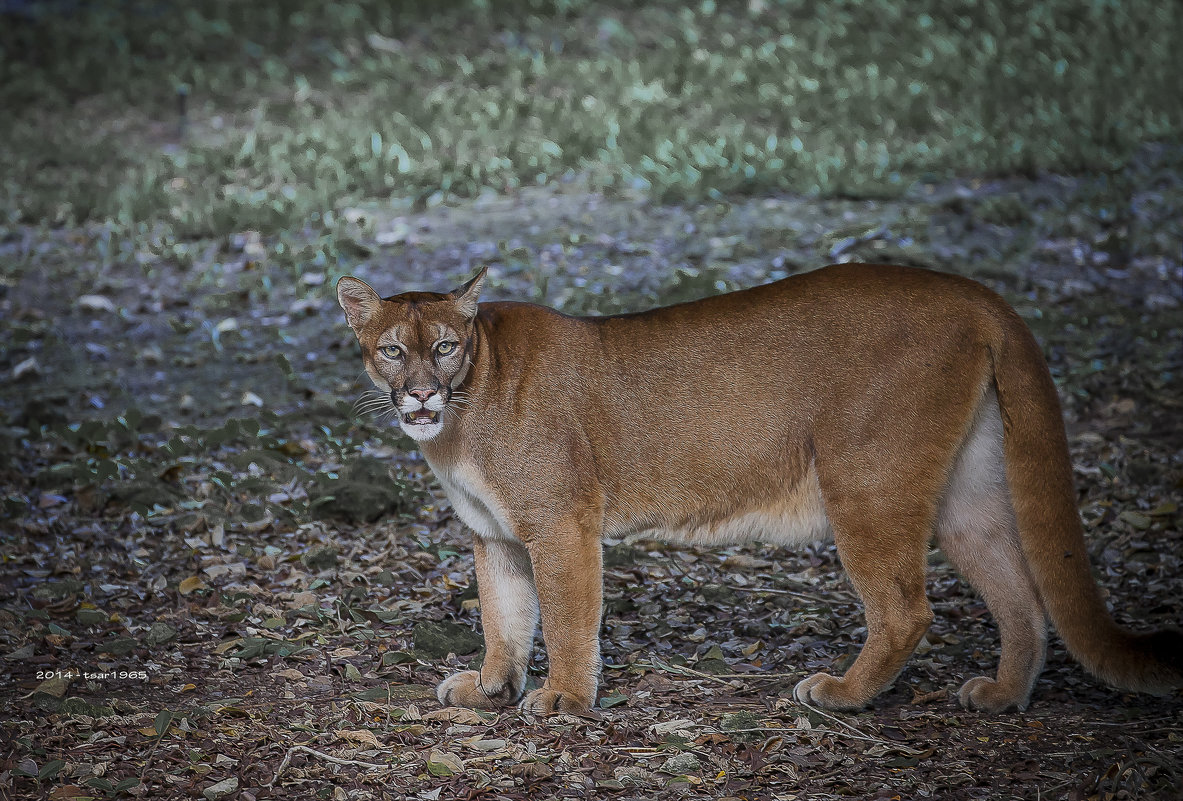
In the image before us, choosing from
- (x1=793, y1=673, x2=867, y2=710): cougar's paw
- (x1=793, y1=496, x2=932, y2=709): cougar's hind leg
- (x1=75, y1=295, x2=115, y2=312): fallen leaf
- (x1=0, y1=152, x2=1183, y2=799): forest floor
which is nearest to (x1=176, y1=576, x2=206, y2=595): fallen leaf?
(x1=0, y1=152, x2=1183, y2=799): forest floor

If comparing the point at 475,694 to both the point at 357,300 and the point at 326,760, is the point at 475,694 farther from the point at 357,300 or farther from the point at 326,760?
the point at 357,300

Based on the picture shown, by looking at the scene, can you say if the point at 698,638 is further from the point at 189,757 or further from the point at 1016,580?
the point at 189,757

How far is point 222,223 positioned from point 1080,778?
28.2 ft

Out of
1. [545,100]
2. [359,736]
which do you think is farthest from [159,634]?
[545,100]

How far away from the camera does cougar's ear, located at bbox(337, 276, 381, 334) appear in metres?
4.43

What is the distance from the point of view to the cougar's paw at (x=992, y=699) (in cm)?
446

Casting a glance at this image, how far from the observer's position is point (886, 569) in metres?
4.32

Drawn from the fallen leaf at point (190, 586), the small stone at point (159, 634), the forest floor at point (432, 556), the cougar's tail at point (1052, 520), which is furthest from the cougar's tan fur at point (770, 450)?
the fallen leaf at point (190, 586)

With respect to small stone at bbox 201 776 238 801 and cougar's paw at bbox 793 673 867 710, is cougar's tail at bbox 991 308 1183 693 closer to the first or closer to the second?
cougar's paw at bbox 793 673 867 710

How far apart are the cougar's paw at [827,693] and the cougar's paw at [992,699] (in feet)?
1.32

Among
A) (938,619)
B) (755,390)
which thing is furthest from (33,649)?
(938,619)

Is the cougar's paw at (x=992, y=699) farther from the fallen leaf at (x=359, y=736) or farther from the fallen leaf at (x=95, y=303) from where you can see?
the fallen leaf at (x=95, y=303)

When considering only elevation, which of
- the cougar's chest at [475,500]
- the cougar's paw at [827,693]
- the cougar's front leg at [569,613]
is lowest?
the cougar's paw at [827,693]

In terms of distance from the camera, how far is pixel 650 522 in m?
4.61
